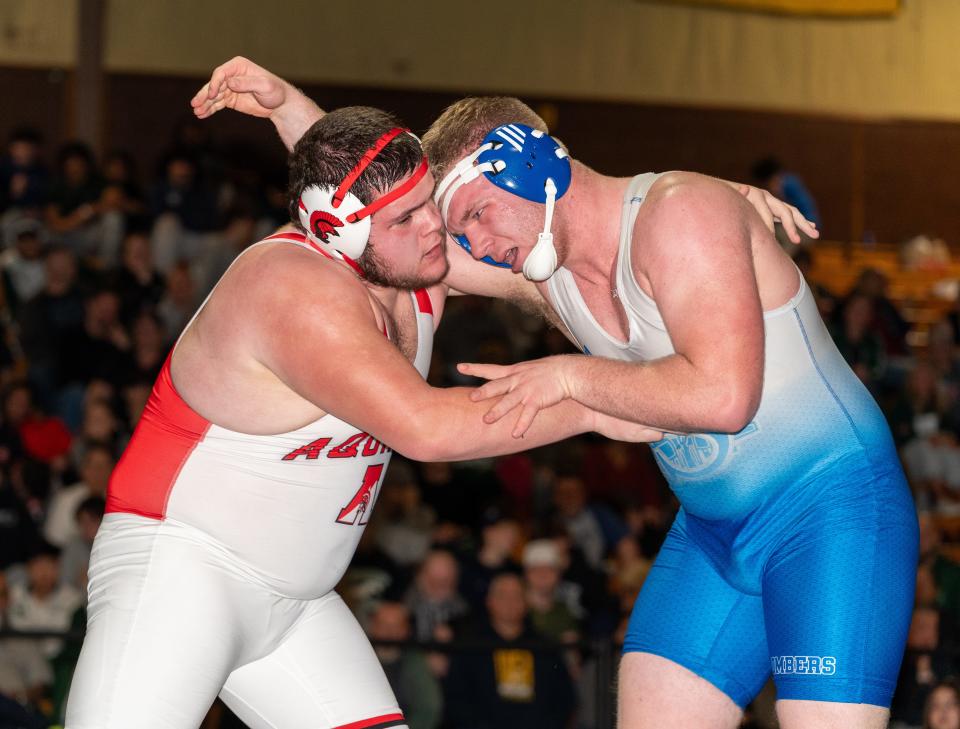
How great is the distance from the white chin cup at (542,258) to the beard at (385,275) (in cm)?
22

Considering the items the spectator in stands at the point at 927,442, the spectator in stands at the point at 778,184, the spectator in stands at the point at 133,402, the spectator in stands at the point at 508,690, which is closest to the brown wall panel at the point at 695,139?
the spectator in stands at the point at 778,184

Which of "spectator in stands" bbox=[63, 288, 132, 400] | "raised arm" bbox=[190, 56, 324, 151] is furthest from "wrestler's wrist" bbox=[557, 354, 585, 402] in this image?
"spectator in stands" bbox=[63, 288, 132, 400]

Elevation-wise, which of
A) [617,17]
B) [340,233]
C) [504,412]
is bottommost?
[617,17]

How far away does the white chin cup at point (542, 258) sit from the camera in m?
3.27

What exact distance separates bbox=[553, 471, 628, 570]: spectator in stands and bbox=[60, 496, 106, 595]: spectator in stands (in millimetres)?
2841

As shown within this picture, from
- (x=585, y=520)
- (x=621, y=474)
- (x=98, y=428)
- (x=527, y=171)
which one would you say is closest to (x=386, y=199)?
(x=527, y=171)

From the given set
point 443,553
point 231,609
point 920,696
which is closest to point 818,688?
point 231,609

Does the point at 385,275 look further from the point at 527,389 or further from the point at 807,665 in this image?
the point at 807,665

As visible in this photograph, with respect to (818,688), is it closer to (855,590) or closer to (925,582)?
(855,590)

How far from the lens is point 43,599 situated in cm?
688

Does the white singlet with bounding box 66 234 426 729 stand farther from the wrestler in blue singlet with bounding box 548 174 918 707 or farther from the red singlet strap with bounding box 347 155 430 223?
the wrestler in blue singlet with bounding box 548 174 918 707

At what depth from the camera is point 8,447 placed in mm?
8039

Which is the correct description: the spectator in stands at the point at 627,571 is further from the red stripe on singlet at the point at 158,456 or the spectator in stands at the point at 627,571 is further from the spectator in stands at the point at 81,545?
the red stripe on singlet at the point at 158,456

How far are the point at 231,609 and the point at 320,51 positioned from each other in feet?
37.1
